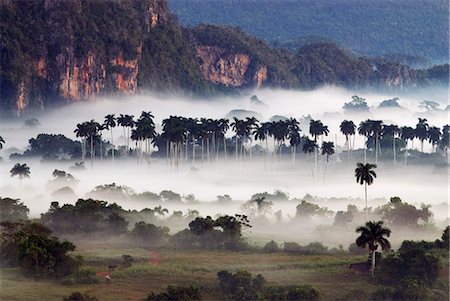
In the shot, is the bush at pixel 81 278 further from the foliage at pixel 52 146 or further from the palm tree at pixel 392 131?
the palm tree at pixel 392 131

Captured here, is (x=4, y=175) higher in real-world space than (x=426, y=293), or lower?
higher

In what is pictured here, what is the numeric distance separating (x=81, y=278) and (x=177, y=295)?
1147 cm

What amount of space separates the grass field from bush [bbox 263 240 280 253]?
62.7 inches

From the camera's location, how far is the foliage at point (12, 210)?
108875 millimetres

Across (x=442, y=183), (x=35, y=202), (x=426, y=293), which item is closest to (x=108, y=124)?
(x=35, y=202)

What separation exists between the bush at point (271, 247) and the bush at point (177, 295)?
22.0 metres

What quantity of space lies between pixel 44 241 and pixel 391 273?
27879 mm

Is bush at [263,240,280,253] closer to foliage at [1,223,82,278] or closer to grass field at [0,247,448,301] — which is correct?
grass field at [0,247,448,301]

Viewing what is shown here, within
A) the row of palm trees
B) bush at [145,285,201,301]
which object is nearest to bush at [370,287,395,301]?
bush at [145,285,201,301]

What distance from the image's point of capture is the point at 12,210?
111 meters

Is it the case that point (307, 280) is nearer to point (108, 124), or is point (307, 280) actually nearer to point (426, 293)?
point (426, 293)

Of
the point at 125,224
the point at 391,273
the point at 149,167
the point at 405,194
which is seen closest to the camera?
the point at 391,273

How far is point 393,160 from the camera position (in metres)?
174

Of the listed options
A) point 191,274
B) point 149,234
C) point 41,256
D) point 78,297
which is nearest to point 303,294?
point 191,274
